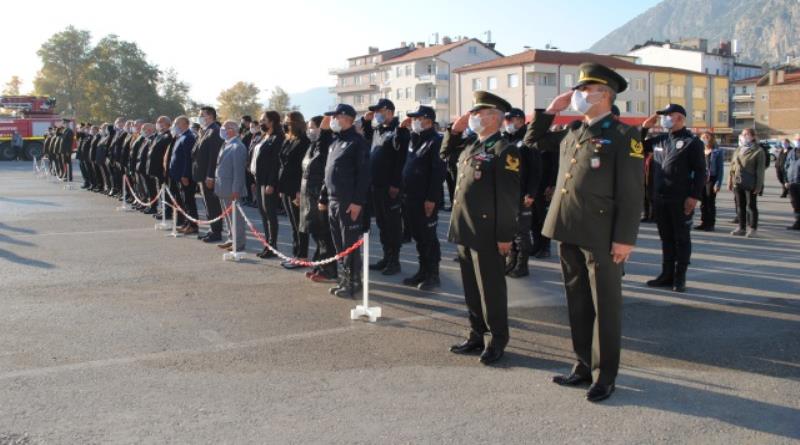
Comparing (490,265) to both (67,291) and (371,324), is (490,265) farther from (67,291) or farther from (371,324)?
(67,291)

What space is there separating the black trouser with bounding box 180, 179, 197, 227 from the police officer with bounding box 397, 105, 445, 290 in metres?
5.69

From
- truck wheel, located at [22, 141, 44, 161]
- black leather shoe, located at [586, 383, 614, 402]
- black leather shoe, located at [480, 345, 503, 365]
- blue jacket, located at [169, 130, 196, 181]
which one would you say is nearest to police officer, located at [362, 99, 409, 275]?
black leather shoe, located at [480, 345, 503, 365]

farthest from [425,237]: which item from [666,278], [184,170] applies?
[184,170]

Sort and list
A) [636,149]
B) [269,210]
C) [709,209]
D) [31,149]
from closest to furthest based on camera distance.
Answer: [636,149] < [269,210] < [709,209] < [31,149]

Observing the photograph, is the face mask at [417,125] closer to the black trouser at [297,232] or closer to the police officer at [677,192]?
the black trouser at [297,232]

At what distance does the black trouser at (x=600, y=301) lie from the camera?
4.90 metres

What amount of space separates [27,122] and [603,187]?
4668 cm

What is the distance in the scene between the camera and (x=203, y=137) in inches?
468

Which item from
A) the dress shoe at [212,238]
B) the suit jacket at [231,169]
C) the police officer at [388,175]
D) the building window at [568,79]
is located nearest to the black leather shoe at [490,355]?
the police officer at [388,175]

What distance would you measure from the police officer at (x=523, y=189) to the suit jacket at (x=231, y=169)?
4155 mm

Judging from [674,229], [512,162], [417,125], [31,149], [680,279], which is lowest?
[680,279]

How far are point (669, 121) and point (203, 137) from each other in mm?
7369

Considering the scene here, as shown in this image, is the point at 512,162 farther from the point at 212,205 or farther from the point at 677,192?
the point at 212,205

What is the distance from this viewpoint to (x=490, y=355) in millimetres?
5641
